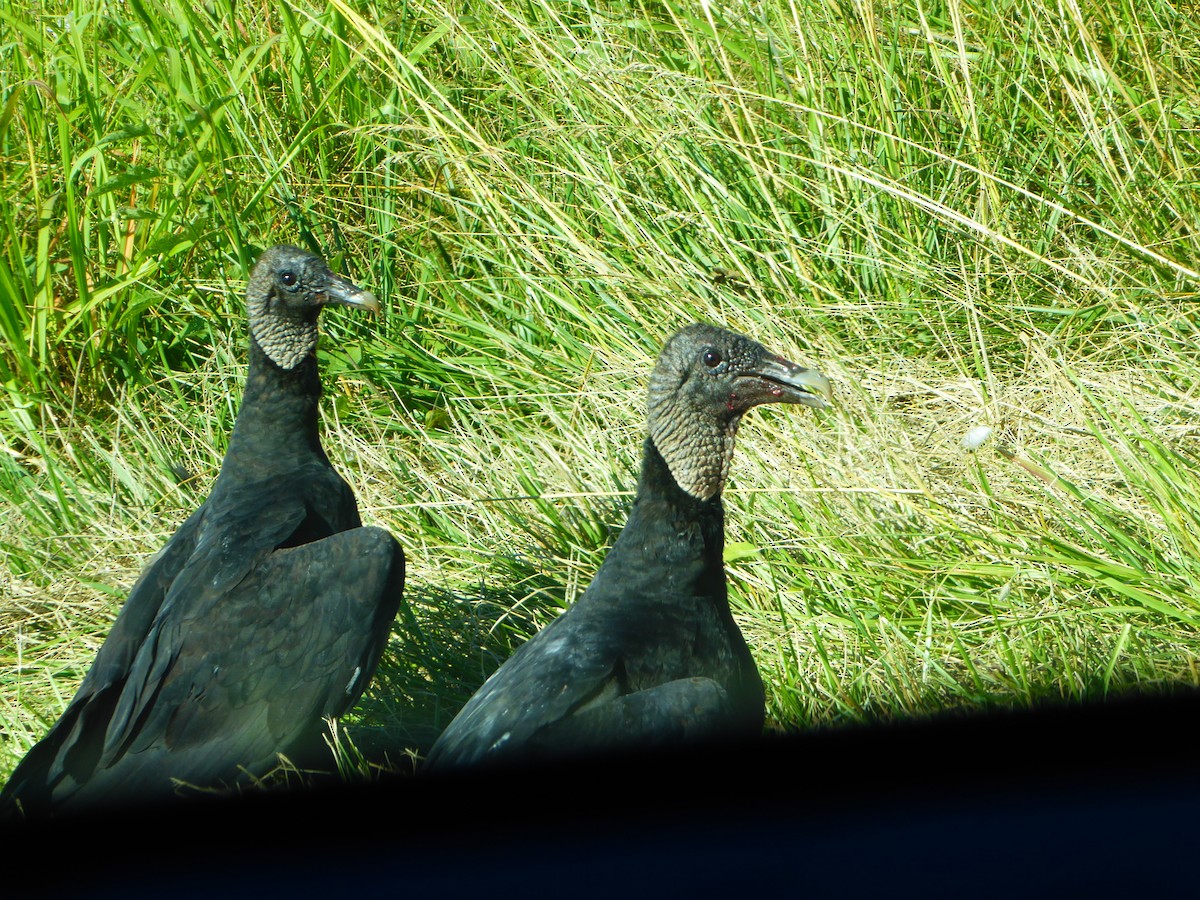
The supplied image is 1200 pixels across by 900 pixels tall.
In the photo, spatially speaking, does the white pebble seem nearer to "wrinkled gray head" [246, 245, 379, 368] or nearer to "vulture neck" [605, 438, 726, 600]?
"vulture neck" [605, 438, 726, 600]

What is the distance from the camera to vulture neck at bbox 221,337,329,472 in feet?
11.2

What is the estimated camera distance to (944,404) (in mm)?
3967

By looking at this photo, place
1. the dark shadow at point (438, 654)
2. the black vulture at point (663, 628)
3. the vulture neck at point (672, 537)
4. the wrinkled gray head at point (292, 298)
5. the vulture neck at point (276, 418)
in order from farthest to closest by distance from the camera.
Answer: the wrinkled gray head at point (292, 298) → the vulture neck at point (276, 418) → the dark shadow at point (438, 654) → the vulture neck at point (672, 537) → the black vulture at point (663, 628)

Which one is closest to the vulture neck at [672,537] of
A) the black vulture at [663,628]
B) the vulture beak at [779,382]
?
the black vulture at [663,628]

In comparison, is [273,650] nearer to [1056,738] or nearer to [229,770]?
[229,770]

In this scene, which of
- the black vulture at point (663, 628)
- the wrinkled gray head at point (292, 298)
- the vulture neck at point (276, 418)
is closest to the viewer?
the black vulture at point (663, 628)

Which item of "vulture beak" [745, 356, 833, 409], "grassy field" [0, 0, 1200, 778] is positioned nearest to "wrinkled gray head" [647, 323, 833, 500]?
"vulture beak" [745, 356, 833, 409]

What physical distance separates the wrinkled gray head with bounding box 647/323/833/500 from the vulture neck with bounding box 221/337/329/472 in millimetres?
1152

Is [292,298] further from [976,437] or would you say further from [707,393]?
[976,437]

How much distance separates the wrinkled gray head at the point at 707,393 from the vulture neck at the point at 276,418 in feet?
3.78

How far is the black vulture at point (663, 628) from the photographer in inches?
94.8

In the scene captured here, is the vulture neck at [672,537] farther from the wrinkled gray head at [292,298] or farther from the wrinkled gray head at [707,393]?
the wrinkled gray head at [292,298]

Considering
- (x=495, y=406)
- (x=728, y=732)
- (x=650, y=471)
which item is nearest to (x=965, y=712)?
(x=728, y=732)

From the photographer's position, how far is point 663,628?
261cm
